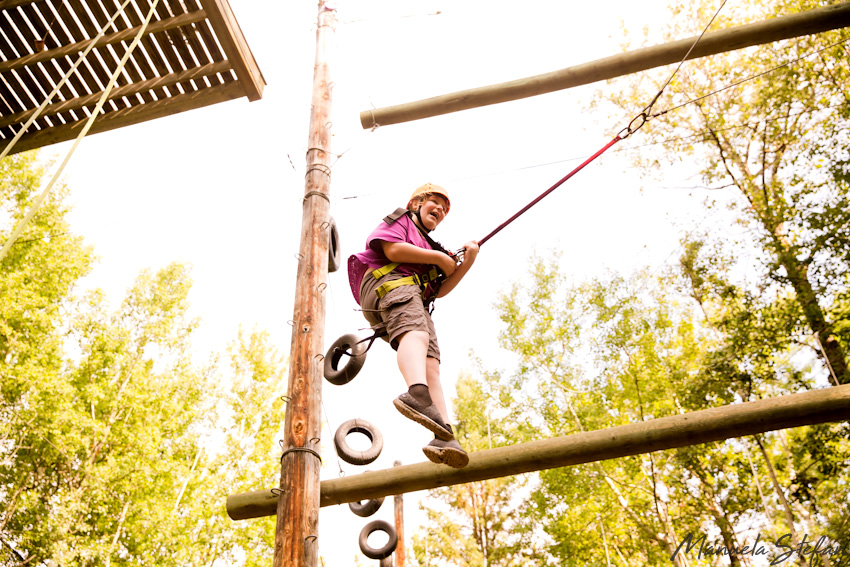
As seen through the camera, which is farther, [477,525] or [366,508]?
[477,525]

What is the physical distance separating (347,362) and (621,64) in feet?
9.16

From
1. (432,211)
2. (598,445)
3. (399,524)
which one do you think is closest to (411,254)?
(432,211)

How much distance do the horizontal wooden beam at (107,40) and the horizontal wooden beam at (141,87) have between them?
232 millimetres

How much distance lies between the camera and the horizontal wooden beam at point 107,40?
9.30ft

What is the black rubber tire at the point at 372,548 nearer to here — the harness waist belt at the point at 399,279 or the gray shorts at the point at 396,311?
→ the gray shorts at the point at 396,311

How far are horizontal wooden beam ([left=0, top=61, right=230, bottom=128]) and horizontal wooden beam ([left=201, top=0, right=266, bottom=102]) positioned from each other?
9cm

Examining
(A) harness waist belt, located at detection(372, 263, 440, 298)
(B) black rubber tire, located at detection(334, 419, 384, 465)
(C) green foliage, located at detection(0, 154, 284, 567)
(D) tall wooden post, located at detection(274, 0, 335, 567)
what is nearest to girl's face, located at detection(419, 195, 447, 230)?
(A) harness waist belt, located at detection(372, 263, 440, 298)

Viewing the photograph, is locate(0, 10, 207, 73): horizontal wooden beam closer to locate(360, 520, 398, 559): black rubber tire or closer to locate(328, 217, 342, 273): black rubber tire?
locate(328, 217, 342, 273): black rubber tire

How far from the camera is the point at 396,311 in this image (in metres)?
2.60

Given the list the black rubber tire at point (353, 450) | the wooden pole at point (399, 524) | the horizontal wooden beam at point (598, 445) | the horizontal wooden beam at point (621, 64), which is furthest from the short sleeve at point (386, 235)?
the wooden pole at point (399, 524)

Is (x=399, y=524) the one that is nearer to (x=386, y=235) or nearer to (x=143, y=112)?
(x=386, y=235)

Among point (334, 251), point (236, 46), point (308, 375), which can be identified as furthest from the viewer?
point (334, 251)

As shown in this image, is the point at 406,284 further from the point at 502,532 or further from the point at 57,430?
the point at 502,532

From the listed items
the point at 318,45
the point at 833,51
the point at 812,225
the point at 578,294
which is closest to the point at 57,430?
the point at 318,45
